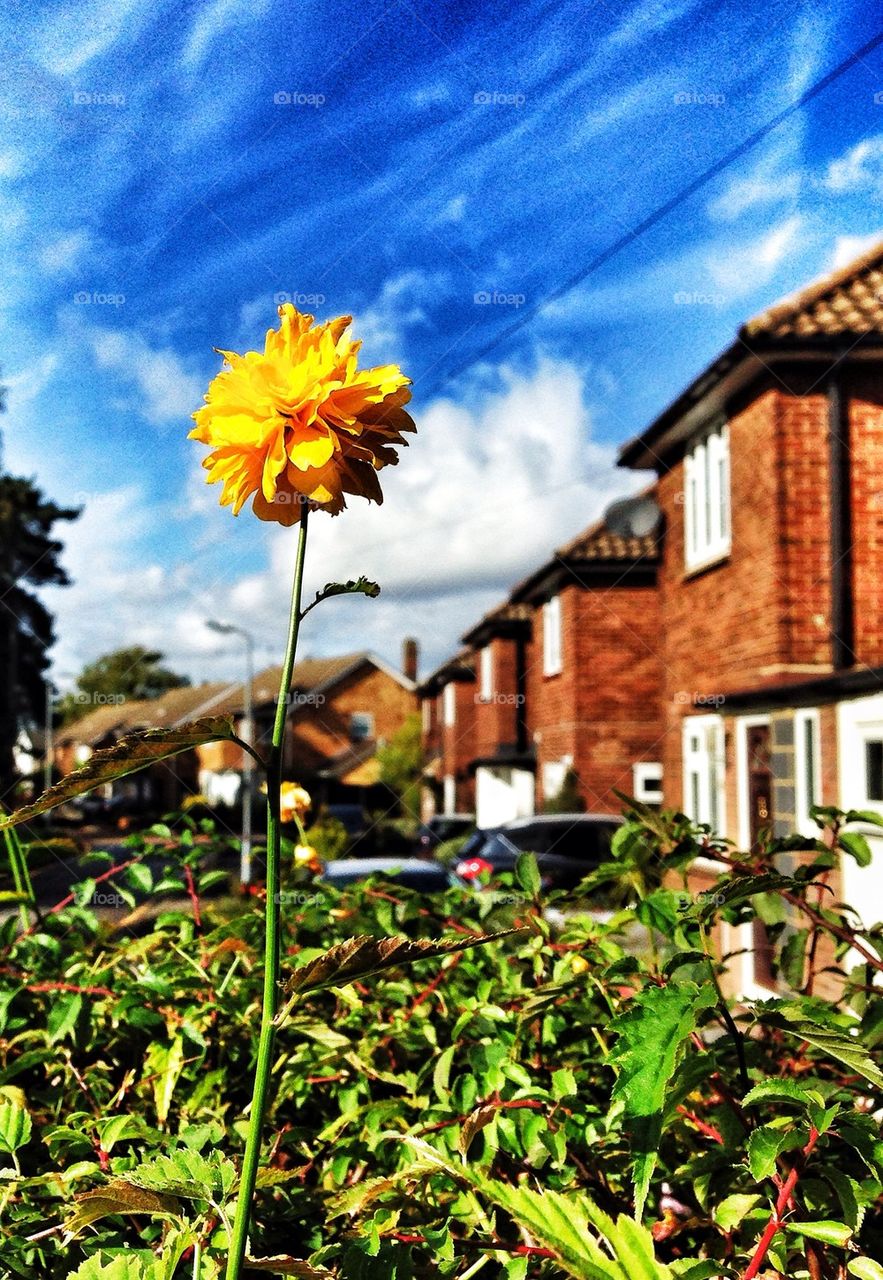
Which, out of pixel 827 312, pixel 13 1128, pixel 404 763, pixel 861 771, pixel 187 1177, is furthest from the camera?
pixel 404 763

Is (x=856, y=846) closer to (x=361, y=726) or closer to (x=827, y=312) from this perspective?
(x=827, y=312)

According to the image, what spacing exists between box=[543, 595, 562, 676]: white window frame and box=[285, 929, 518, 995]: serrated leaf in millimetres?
14852

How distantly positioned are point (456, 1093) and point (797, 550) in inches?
276

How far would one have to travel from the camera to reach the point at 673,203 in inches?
190

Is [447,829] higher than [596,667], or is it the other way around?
[596,667]

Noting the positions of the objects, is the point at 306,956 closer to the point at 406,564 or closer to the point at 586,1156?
the point at 586,1156

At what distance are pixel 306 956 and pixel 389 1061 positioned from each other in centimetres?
15

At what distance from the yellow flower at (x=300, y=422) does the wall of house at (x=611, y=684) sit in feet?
44.2

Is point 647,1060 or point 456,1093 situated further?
point 456,1093

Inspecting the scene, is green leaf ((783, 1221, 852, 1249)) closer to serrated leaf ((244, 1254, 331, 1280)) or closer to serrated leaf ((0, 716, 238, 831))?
serrated leaf ((244, 1254, 331, 1280))

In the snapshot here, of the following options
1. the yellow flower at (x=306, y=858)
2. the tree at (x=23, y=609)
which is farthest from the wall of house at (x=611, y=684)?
the yellow flower at (x=306, y=858)

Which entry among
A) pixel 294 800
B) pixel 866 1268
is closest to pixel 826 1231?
pixel 866 1268

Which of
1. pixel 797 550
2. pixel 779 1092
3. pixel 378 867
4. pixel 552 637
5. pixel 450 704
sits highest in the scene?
pixel 552 637

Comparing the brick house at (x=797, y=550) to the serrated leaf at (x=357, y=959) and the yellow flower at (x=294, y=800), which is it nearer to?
the yellow flower at (x=294, y=800)
